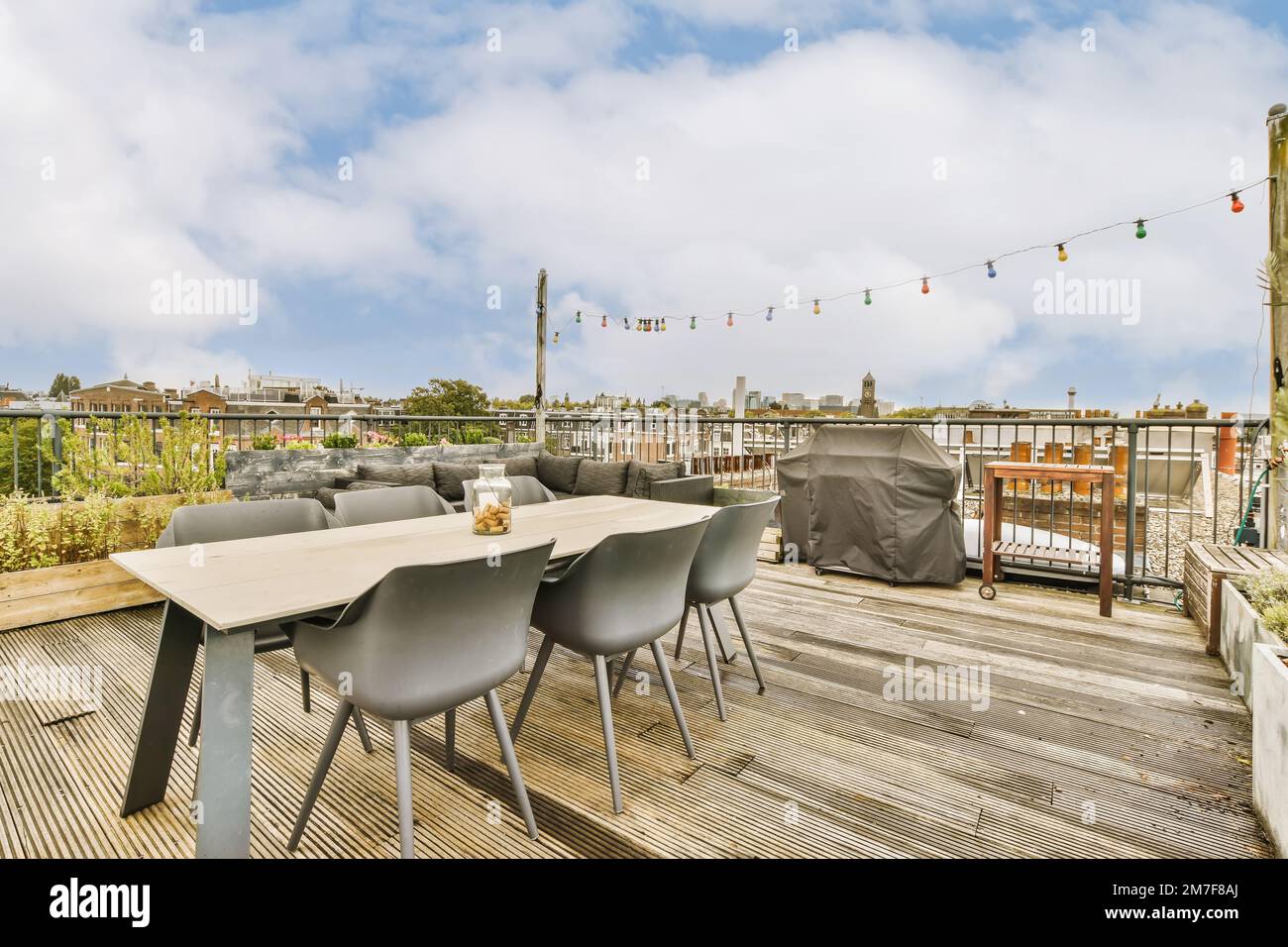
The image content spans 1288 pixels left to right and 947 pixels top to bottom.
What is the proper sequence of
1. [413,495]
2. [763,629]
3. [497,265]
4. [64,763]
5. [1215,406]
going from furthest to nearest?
1. [497,265]
2. [1215,406]
3. [763,629]
4. [413,495]
5. [64,763]

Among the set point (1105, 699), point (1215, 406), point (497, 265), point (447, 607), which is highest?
point (497, 265)

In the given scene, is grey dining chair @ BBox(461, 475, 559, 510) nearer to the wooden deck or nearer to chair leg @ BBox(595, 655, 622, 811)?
the wooden deck

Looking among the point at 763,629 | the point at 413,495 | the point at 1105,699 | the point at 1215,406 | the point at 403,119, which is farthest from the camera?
the point at 403,119

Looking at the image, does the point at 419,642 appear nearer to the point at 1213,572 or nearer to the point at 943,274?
the point at 1213,572

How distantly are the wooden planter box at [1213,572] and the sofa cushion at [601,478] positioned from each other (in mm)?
3911

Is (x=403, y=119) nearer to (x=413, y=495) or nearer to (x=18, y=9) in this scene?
(x=18, y=9)

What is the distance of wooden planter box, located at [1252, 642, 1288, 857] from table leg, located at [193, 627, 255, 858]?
8.03 ft

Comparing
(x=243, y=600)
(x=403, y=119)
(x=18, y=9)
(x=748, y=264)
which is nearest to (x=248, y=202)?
(x=403, y=119)

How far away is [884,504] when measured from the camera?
14.1 ft

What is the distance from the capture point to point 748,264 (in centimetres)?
984

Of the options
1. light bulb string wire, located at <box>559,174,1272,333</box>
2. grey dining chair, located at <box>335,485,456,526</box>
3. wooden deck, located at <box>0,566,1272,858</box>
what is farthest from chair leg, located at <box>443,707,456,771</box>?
light bulb string wire, located at <box>559,174,1272,333</box>

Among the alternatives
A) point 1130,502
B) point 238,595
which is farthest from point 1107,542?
point 238,595

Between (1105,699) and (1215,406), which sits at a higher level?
(1215,406)

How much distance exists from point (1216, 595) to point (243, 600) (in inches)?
159
